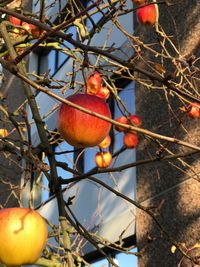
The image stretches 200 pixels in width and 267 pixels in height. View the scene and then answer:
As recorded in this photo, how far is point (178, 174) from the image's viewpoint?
16.5 feet

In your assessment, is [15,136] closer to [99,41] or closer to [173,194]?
[99,41]

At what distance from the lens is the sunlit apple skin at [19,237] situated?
7.15ft

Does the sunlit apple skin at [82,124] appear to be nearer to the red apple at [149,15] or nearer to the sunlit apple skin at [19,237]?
the sunlit apple skin at [19,237]

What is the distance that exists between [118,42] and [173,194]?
2776 mm

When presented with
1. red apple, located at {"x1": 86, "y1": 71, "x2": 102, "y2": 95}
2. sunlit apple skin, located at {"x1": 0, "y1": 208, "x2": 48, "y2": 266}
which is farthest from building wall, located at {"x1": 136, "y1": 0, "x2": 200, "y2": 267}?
sunlit apple skin, located at {"x1": 0, "y1": 208, "x2": 48, "y2": 266}

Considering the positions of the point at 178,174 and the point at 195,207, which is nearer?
the point at 195,207

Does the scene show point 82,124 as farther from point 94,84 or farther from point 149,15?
point 149,15

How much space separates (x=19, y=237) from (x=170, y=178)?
3.07 m

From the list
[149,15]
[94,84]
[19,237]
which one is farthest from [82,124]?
[149,15]

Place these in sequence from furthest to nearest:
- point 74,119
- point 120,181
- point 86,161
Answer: point 86,161 → point 120,181 → point 74,119

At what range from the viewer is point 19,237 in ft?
7.20

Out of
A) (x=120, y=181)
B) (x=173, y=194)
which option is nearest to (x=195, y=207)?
(x=173, y=194)

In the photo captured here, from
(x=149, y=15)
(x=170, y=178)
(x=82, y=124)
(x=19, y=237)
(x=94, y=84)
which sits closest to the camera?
(x=19, y=237)

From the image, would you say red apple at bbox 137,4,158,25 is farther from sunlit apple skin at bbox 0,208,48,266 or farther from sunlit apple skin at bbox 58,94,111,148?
sunlit apple skin at bbox 0,208,48,266
